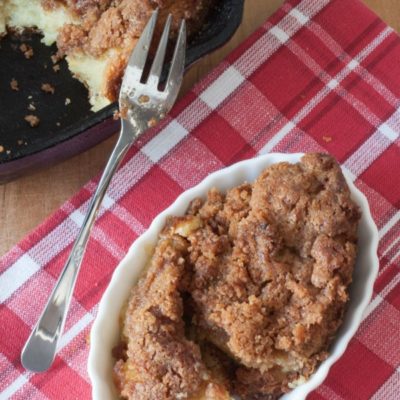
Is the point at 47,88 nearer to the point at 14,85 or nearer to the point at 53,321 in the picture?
the point at 14,85

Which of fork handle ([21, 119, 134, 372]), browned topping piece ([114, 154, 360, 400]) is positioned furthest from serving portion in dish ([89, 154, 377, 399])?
fork handle ([21, 119, 134, 372])

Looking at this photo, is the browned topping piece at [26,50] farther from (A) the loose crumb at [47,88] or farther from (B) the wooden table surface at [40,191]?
(B) the wooden table surface at [40,191]

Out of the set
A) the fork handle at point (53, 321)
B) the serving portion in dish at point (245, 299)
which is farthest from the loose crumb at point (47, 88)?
the serving portion in dish at point (245, 299)

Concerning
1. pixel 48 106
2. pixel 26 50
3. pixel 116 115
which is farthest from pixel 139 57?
pixel 26 50

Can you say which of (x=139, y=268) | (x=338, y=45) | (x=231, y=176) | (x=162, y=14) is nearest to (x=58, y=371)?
(x=139, y=268)

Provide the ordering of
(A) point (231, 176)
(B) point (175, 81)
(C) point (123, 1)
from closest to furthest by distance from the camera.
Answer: (A) point (231, 176) < (B) point (175, 81) < (C) point (123, 1)

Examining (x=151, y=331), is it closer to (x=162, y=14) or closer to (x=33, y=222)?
(x=33, y=222)

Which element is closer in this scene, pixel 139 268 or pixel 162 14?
pixel 139 268
